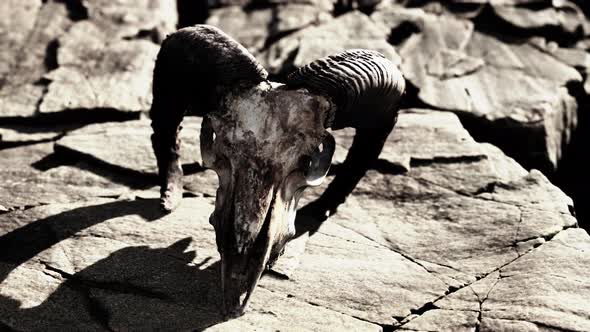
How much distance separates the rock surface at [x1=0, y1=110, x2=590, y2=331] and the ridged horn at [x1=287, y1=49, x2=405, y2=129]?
102cm

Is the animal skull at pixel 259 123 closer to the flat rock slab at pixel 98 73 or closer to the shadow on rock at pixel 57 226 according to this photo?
the shadow on rock at pixel 57 226

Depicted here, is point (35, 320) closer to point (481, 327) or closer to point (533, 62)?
point (481, 327)

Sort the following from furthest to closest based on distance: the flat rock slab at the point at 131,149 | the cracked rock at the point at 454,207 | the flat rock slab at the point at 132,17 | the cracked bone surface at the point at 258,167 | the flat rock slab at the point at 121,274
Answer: the flat rock slab at the point at 132,17 → the flat rock slab at the point at 131,149 → the cracked rock at the point at 454,207 → the flat rock slab at the point at 121,274 → the cracked bone surface at the point at 258,167

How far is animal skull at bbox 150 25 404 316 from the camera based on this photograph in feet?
16.5

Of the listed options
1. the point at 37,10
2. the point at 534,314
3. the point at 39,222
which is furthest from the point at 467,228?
the point at 37,10

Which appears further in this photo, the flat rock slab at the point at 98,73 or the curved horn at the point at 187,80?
the flat rock slab at the point at 98,73

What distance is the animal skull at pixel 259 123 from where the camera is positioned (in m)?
5.04

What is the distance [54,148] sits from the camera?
748 cm

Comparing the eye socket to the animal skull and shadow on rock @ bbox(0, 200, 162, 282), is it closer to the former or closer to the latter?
the animal skull

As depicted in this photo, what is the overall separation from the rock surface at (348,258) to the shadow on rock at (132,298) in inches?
0.4

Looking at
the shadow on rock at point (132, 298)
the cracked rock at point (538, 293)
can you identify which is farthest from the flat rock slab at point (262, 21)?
the cracked rock at point (538, 293)

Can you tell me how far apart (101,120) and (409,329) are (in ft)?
13.6

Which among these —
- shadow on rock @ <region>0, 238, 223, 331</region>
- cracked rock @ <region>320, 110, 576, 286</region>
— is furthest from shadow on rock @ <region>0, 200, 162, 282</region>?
cracked rock @ <region>320, 110, 576, 286</region>

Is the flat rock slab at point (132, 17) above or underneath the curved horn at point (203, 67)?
underneath
